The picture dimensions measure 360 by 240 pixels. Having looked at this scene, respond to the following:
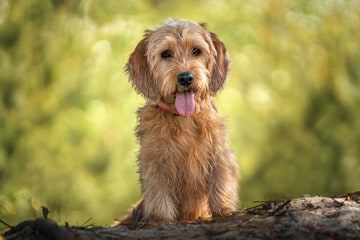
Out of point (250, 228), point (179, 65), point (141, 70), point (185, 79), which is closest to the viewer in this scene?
point (250, 228)

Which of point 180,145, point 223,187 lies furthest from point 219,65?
point 223,187

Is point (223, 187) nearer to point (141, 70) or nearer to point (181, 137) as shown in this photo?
point (181, 137)

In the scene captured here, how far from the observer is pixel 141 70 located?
6.22 metres

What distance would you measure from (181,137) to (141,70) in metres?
0.68

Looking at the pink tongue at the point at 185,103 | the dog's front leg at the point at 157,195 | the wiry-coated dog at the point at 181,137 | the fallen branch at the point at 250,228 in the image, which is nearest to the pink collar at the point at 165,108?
the wiry-coated dog at the point at 181,137

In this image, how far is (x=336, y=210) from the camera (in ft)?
17.0

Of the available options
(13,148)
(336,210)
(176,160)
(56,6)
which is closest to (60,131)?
(13,148)

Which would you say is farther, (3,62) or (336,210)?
(3,62)

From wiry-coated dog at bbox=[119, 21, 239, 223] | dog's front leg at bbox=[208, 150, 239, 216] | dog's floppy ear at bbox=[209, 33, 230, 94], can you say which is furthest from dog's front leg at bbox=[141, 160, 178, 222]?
dog's floppy ear at bbox=[209, 33, 230, 94]

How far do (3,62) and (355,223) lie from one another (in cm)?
443

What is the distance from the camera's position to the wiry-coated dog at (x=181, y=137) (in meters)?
5.91

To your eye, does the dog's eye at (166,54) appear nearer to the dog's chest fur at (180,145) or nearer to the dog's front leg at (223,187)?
the dog's chest fur at (180,145)

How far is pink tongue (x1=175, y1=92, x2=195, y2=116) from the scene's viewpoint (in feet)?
19.2

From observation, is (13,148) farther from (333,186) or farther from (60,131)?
(333,186)
